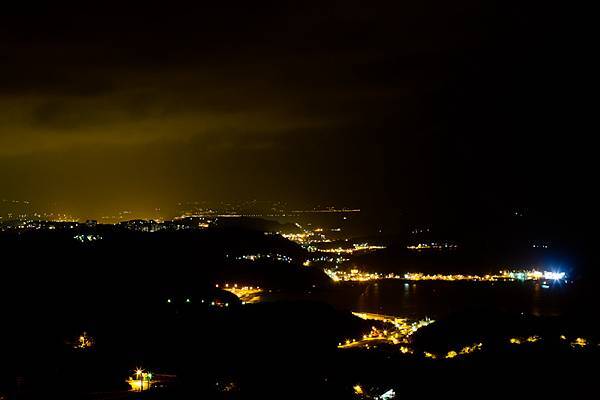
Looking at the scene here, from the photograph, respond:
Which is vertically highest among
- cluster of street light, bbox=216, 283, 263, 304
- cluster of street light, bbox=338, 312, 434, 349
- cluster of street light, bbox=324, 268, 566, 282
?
A: cluster of street light, bbox=216, 283, 263, 304

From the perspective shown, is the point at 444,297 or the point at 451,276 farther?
the point at 451,276

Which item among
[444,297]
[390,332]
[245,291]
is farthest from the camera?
[444,297]

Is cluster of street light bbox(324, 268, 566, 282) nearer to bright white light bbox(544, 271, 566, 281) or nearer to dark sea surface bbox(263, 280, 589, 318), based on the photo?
bright white light bbox(544, 271, 566, 281)

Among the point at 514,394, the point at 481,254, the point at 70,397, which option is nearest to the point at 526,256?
the point at 481,254

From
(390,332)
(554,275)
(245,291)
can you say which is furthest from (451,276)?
(390,332)

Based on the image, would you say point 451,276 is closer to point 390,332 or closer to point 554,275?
point 554,275

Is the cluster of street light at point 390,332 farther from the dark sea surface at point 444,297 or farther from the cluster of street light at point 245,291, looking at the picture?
the cluster of street light at point 245,291

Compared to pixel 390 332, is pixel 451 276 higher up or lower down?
higher up

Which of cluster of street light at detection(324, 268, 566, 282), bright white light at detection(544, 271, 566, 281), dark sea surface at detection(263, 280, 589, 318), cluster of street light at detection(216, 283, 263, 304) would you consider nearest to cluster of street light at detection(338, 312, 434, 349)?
dark sea surface at detection(263, 280, 589, 318)
